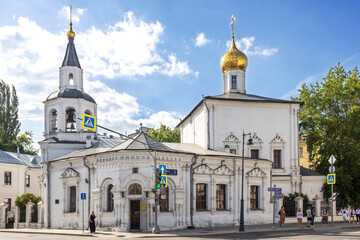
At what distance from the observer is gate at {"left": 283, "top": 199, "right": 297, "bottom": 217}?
34125 mm

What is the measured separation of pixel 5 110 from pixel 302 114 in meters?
43.9

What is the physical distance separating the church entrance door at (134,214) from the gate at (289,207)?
13600 mm

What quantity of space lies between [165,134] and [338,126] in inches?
1077

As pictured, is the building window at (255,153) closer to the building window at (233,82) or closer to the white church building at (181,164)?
the white church building at (181,164)

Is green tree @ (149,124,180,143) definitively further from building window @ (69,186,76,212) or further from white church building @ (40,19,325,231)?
building window @ (69,186,76,212)

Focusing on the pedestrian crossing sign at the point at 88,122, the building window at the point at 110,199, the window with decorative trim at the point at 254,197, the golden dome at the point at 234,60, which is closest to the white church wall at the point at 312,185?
the window with decorative trim at the point at 254,197

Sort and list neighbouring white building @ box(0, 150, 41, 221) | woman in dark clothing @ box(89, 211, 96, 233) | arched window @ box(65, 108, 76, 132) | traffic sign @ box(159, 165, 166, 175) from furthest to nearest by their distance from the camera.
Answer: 1. neighbouring white building @ box(0, 150, 41, 221)
2. arched window @ box(65, 108, 76, 132)
3. woman in dark clothing @ box(89, 211, 96, 233)
4. traffic sign @ box(159, 165, 166, 175)

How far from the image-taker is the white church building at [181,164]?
1047 inches

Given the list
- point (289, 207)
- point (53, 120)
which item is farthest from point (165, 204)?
point (53, 120)

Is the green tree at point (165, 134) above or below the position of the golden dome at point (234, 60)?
below

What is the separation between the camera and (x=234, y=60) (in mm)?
38719

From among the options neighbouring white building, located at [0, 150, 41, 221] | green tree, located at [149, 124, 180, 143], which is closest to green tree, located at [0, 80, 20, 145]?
neighbouring white building, located at [0, 150, 41, 221]

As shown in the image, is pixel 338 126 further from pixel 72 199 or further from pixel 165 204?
pixel 72 199

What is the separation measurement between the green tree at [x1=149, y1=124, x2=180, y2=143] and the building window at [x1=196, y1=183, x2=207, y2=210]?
106ft
